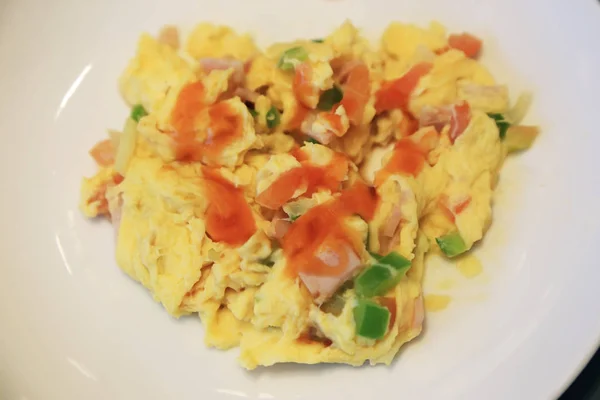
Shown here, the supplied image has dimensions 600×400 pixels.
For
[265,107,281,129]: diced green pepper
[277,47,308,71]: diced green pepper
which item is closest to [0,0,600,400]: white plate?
[277,47,308,71]: diced green pepper

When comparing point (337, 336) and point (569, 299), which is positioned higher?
point (569, 299)

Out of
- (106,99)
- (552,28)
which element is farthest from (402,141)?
(106,99)

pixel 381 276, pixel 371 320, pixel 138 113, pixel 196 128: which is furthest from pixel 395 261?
pixel 138 113

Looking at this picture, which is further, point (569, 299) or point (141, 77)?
point (141, 77)

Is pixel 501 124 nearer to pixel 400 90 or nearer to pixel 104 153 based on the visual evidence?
pixel 400 90

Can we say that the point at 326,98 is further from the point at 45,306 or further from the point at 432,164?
the point at 45,306

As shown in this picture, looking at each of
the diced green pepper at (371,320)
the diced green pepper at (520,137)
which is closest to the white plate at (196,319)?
the diced green pepper at (520,137)

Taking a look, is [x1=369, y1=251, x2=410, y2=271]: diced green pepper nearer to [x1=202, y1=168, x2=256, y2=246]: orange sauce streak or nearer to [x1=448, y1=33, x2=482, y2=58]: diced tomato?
[x1=202, y1=168, x2=256, y2=246]: orange sauce streak
